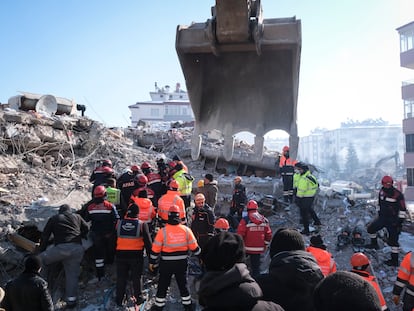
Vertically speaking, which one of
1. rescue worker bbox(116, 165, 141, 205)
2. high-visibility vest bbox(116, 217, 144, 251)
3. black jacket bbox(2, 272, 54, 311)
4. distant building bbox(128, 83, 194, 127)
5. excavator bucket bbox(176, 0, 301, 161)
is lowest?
black jacket bbox(2, 272, 54, 311)

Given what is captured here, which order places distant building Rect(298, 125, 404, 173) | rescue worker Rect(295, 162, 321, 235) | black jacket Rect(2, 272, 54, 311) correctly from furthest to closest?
distant building Rect(298, 125, 404, 173)
rescue worker Rect(295, 162, 321, 235)
black jacket Rect(2, 272, 54, 311)

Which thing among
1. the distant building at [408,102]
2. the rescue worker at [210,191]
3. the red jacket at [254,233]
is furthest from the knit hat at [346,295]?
the distant building at [408,102]

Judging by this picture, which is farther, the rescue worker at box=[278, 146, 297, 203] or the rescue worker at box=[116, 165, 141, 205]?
the rescue worker at box=[278, 146, 297, 203]

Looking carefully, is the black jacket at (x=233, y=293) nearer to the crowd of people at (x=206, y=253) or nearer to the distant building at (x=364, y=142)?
the crowd of people at (x=206, y=253)

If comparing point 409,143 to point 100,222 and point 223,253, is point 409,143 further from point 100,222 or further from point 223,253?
point 223,253

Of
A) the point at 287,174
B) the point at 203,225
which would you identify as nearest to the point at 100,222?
the point at 203,225

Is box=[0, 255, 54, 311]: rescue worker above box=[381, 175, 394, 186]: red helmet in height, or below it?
below

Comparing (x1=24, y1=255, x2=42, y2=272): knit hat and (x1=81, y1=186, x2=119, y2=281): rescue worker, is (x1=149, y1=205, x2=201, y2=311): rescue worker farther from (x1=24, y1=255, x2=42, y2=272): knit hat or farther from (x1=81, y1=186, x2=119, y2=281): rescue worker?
(x1=24, y1=255, x2=42, y2=272): knit hat

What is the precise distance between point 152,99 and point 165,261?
1986 inches

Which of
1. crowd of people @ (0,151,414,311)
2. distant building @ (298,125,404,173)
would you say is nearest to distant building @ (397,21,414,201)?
crowd of people @ (0,151,414,311)

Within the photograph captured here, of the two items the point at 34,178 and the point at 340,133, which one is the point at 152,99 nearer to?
the point at 340,133

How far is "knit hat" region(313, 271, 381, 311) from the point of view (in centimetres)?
147

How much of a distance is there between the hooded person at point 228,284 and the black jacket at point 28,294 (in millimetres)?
2236

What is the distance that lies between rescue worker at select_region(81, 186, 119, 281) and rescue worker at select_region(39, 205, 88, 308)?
1.18ft
